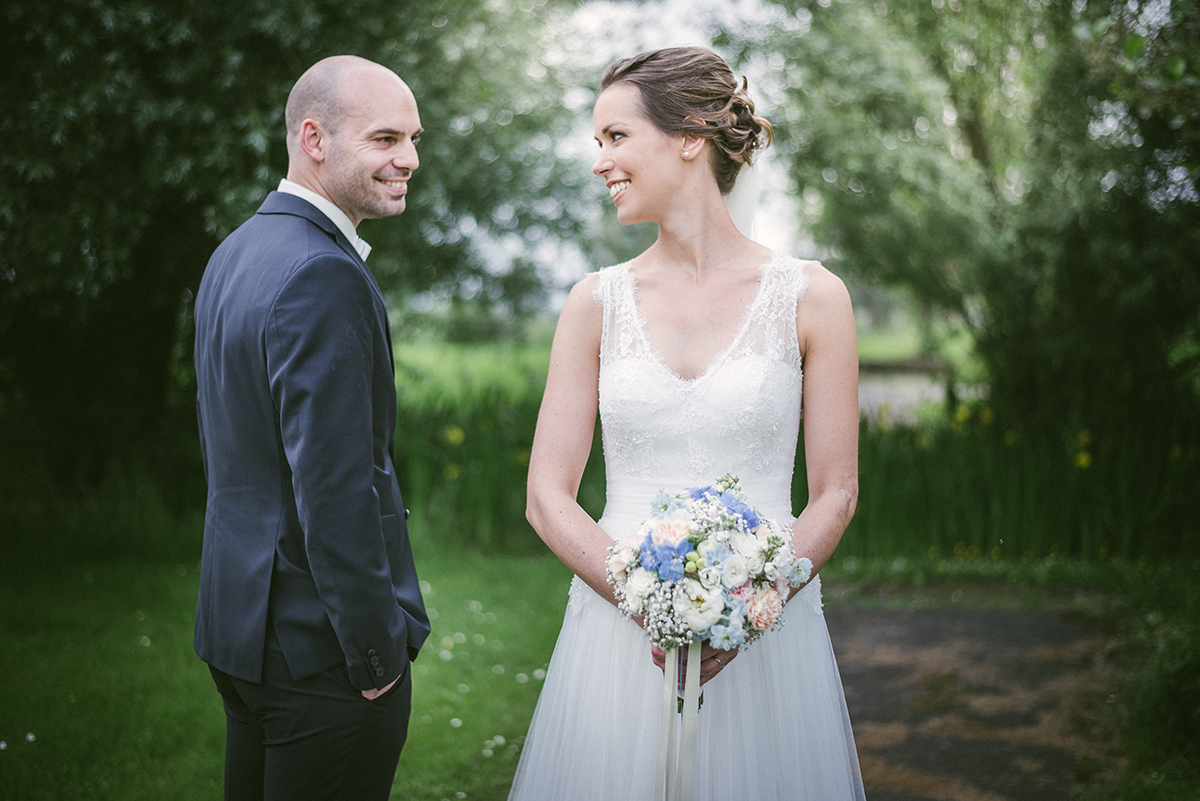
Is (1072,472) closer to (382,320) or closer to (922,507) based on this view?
(922,507)

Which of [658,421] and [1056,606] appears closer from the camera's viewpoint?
[658,421]

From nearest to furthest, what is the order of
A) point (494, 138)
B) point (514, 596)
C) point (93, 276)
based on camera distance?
1. point (93, 276)
2. point (514, 596)
3. point (494, 138)

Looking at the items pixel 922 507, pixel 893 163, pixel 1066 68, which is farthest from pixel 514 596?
pixel 1066 68

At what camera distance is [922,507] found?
6.69 meters

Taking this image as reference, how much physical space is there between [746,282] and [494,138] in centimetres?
468

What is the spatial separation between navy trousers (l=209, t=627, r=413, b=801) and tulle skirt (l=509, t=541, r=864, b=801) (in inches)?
19.7

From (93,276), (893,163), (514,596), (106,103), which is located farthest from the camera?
(893,163)

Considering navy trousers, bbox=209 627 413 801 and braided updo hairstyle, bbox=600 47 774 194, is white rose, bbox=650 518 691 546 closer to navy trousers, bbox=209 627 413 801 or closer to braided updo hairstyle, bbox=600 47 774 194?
navy trousers, bbox=209 627 413 801

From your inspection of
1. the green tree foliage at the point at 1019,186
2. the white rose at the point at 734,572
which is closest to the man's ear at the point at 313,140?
the white rose at the point at 734,572

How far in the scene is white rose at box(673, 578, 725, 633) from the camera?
1.85m

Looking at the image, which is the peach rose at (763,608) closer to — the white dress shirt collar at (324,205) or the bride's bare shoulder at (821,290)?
the bride's bare shoulder at (821,290)

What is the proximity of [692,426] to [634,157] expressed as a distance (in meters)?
0.67

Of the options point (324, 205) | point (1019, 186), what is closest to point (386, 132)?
point (324, 205)

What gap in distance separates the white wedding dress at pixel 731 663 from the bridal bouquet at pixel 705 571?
384mm
